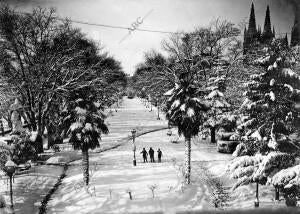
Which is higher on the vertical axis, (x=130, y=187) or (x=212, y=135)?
(x=212, y=135)

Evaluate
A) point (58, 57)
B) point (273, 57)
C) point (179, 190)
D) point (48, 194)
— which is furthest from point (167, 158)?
point (273, 57)

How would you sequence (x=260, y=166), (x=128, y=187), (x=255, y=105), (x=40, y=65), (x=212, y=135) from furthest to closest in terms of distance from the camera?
(x=212, y=135)
(x=40, y=65)
(x=128, y=187)
(x=255, y=105)
(x=260, y=166)

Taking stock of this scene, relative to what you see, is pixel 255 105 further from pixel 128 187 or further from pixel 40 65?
pixel 40 65

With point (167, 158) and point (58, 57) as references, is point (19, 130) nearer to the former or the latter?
point (58, 57)

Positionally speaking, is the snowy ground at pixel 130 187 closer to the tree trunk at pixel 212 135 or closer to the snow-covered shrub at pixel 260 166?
the snow-covered shrub at pixel 260 166

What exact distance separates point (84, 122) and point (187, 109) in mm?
7061

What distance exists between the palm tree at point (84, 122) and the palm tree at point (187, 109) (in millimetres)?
5285

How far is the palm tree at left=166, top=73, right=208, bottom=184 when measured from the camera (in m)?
19.8

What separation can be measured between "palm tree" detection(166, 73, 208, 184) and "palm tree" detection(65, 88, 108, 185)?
529 cm

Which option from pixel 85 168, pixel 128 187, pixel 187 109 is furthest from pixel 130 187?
pixel 187 109

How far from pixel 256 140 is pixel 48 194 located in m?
13.8

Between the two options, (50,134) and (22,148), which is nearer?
(22,148)

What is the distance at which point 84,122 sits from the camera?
63.9 ft

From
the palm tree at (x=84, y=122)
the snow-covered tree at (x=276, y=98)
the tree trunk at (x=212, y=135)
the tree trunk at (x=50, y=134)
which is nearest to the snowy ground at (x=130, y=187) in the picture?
the palm tree at (x=84, y=122)
